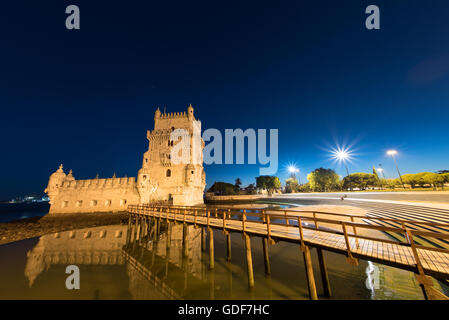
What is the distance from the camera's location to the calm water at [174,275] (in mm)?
7785

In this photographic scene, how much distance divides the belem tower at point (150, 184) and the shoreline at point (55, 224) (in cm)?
183

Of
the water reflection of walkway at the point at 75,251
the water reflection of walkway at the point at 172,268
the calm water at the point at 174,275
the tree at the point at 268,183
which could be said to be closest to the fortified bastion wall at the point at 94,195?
the water reflection of walkway at the point at 75,251

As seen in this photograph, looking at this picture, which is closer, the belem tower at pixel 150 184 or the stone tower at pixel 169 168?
the belem tower at pixel 150 184

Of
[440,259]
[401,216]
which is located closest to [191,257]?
[440,259]

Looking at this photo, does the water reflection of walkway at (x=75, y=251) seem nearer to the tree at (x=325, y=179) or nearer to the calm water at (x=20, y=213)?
the calm water at (x=20, y=213)

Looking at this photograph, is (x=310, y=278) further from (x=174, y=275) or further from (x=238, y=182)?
(x=238, y=182)

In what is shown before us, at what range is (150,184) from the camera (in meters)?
31.3

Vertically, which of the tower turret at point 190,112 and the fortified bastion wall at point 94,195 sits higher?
the tower turret at point 190,112

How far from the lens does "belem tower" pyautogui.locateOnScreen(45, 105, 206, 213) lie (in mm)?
30578

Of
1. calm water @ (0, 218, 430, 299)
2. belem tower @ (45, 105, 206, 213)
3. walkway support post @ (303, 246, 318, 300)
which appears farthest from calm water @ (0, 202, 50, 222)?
walkway support post @ (303, 246, 318, 300)

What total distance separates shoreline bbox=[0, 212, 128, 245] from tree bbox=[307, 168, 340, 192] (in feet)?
220

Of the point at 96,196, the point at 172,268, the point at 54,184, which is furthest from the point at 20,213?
the point at 172,268

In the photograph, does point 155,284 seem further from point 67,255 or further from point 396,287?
point 396,287

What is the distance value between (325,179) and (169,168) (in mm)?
60144
